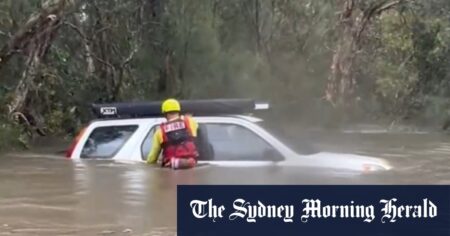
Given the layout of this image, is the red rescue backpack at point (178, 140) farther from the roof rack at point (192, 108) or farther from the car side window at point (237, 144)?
the roof rack at point (192, 108)

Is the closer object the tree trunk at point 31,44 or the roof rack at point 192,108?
the roof rack at point 192,108

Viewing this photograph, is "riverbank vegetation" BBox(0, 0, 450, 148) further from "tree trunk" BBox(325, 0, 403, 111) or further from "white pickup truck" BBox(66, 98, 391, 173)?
"white pickup truck" BBox(66, 98, 391, 173)

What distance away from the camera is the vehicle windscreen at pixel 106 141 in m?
9.34

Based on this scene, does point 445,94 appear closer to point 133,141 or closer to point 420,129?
point 420,129

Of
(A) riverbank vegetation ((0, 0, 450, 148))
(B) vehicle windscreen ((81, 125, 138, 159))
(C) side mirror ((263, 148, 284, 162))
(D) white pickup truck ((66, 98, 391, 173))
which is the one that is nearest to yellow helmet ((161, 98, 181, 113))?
(D) white pickup truck ((66, 98, 391, 173))

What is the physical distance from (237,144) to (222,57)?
503 inches

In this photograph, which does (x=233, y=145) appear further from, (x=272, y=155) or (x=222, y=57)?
(x=222, y=57)

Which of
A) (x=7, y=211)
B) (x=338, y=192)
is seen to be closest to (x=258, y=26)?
(x=7, y=211)

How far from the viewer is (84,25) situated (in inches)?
719

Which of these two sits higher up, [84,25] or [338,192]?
[84,25]

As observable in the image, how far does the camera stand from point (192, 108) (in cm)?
931

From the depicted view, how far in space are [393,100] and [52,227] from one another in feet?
85.7

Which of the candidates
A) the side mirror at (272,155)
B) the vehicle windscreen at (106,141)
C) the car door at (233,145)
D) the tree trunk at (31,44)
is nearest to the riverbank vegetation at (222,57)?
the tree trunk at (31,44)

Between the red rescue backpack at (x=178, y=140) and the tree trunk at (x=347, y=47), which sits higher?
the tree trunk at (x=347, y=47)
